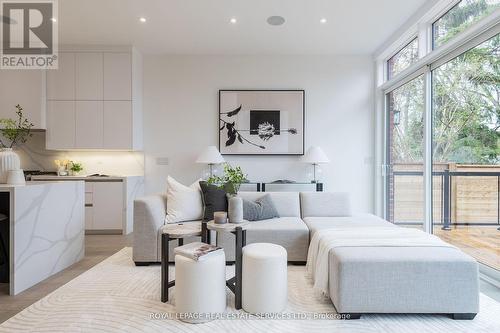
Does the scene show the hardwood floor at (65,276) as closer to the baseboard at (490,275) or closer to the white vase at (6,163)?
the white vase at (6,163)

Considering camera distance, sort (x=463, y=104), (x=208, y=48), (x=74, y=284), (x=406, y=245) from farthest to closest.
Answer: (x=208, y=48) → (x=463, y=104) → (x=74, y=284) → (x=406, y=245)

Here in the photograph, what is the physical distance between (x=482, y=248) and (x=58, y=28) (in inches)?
225

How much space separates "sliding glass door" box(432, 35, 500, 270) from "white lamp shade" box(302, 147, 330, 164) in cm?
147

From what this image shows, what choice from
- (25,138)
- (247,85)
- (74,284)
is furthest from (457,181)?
(25,138)

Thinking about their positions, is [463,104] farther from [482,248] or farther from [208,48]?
[208,48]

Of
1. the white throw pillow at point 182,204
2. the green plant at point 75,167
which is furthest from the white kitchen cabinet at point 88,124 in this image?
the white throw pillow at point 182,204

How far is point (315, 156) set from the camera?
14.7ft

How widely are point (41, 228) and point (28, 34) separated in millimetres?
3122

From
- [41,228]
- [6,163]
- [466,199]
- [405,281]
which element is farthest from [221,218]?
[466,199]

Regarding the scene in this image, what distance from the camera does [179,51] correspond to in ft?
15.8

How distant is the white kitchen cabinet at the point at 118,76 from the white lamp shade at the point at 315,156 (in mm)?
2926

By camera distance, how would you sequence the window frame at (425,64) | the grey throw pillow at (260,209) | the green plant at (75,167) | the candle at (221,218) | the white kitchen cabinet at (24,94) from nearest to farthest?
the candle at (221,218) < the window frame at (425,64) < the grey throw pillow at (260,209) < the white kitchen cabinet at (24,94) < the green plant at (75,167)

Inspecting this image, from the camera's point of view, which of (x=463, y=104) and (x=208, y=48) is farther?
(x=208, y=48)

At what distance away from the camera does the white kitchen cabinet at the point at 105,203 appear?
4359mm
